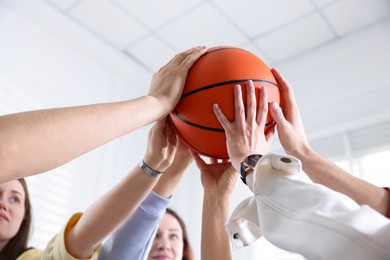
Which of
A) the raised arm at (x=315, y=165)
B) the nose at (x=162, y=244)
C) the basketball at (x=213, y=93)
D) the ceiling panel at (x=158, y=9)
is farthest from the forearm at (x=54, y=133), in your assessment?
Result: the ceiling panel at (x=158, y=9)

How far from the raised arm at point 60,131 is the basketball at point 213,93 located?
10cm

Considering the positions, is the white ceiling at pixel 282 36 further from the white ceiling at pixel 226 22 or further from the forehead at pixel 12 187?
the forehead at pixel 12 187

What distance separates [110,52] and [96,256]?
2.04 m

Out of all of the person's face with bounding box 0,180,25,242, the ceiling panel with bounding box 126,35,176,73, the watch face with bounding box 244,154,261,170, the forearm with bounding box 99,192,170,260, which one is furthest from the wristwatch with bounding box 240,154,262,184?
the ceiling panel with bounding box 126,35,176,73

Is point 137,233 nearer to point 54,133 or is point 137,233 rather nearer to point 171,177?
point 171,177

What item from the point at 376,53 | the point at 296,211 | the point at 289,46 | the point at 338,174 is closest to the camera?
the point at 296,211

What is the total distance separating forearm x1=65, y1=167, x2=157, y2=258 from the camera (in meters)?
1.07

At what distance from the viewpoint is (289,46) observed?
9.26ft

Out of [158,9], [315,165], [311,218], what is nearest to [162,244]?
[315,165]

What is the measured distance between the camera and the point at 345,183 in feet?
2.86

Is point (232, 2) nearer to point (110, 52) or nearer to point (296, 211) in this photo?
point (110, 52)

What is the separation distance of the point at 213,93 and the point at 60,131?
0.44 meters

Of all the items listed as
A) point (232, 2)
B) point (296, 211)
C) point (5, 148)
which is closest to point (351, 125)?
point (232, 2)

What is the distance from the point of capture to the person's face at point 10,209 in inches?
59.3
